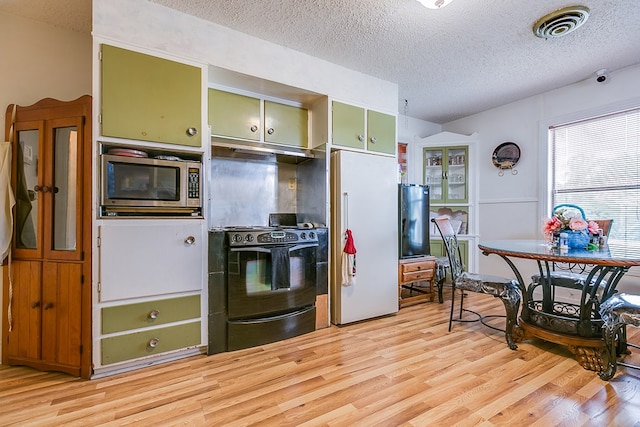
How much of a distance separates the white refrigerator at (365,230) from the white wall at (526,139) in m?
2.05

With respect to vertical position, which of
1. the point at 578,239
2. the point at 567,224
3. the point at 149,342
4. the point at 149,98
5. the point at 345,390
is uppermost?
the point at 149,98

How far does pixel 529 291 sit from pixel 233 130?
3.01 metres

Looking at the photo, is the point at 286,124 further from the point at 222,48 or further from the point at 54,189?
the point at 54,189

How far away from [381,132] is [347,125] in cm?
46

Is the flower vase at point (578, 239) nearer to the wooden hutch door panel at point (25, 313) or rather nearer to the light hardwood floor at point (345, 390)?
→ the light hardwood floor at point (345, 390)

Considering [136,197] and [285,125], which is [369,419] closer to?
[136,197]

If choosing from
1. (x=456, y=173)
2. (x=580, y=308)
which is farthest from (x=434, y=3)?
(x=456, y=173)

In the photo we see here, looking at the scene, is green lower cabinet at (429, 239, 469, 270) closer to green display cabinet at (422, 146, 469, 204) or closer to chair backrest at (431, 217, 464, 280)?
green display cabinet at (422, 146, 469, 204)

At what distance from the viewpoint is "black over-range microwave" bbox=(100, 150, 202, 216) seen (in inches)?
80.8

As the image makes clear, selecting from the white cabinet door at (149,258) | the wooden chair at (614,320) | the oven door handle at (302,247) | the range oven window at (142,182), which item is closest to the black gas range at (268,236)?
the oven door handle at (302,247)

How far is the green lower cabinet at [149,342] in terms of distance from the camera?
2.03 metres

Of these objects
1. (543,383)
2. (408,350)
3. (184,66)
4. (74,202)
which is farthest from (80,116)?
(543,383)

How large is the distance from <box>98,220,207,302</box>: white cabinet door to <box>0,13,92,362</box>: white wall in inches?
38.1

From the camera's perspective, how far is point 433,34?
8.49 feet
